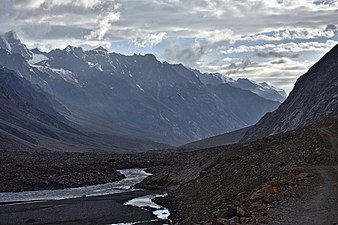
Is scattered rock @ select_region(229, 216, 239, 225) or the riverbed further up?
scattered rock @ select_region(229, 216, 239, 225)

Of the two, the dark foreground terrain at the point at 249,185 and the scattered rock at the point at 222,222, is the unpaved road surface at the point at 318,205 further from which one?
the scattered rock at the point at 222,222

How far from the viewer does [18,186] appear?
8538 centimetres

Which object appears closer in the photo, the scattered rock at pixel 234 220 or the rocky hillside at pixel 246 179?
the scattered rock at pixel 234 220

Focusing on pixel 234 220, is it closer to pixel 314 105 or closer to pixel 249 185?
pixel 249 185

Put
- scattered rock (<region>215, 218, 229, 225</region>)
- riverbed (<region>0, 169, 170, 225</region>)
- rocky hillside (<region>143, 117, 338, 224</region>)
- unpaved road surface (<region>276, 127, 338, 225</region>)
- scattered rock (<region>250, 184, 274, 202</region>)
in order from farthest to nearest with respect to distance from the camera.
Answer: riverbed (<region>0, 169, 170, 225</region>), scattered rock (<region>250, 184, 274, 202</region>), rocky hillside (<region>143, 117, 338, 224</region>), scattered rock (<region>215, 218, 229, 225</region>), unpaved road surface (<region>276, 127, 338, 225</region>)

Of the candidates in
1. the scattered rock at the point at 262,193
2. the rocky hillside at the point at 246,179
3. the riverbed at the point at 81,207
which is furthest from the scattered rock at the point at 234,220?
the riverbed at the point at 81,207

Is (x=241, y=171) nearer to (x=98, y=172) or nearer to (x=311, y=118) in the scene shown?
(x=98, y=172)

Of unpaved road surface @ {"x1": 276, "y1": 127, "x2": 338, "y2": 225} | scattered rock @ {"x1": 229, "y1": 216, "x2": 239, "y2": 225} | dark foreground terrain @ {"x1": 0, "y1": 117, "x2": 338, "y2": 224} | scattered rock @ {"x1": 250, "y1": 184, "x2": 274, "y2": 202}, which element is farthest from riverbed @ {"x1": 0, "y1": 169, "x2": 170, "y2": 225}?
scattered rock @ {"x1": 229, "y1": 216, "x2": 239, "y2": 225}

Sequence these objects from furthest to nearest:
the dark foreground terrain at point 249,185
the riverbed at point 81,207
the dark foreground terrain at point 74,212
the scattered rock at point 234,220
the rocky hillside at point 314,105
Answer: the rocky hillside at point 314,105, the riverbed at point 81,207, the dark foreground terrain at point 74,212, the dark foreground terrain at point 249,185, the scattered rock at point 234,220

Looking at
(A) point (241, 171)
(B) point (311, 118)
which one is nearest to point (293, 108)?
(B) point (311, 118)

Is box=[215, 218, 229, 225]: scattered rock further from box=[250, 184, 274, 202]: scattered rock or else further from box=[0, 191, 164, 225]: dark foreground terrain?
box=[0, 191, 164, 225]: dark foreground terrain

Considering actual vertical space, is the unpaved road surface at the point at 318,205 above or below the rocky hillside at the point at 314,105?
below

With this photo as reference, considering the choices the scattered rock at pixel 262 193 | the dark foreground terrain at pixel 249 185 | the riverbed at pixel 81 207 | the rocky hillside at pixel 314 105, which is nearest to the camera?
the dark foreground terrain at pixel 249 185

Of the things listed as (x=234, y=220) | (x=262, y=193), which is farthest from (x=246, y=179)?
(x=234, y=220)
